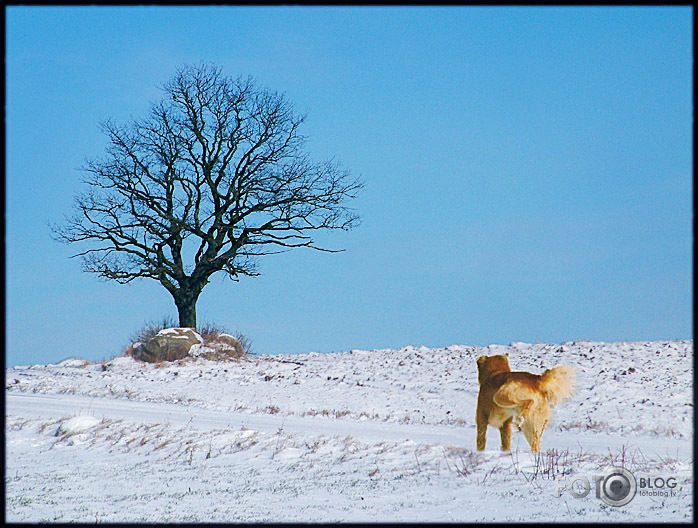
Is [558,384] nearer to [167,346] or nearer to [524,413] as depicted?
[524,413]

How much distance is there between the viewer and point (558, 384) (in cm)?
780

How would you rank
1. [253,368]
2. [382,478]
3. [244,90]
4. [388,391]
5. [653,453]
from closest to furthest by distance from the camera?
[382,478], [653,453], [388,391], [253,368], [244,90]

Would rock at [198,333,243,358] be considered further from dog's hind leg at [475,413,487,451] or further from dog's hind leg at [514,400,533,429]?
dog's hind leg at [514,400,533,429]

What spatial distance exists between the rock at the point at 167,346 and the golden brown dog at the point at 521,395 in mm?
15312

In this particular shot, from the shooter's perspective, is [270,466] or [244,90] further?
[244,90]

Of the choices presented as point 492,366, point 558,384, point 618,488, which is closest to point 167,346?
point 492,366

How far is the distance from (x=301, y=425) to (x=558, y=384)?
Result: 5.39 m

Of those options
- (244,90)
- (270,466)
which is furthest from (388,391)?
(244,90)

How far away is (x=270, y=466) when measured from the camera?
961 centimetres

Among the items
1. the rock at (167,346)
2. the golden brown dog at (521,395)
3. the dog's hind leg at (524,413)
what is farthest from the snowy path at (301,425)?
the rock at (167,346)

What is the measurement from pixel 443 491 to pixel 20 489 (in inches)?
219

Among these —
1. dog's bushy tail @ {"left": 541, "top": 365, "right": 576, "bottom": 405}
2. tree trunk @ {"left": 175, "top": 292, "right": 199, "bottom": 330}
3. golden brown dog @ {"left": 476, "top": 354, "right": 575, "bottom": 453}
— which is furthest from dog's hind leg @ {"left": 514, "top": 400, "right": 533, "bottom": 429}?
tree trunk @ {"left": 175, "top": 292, "right": 199, "bottom": 330}

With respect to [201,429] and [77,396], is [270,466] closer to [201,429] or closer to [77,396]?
[201,429]

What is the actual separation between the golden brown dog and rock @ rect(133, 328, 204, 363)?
603 inches
